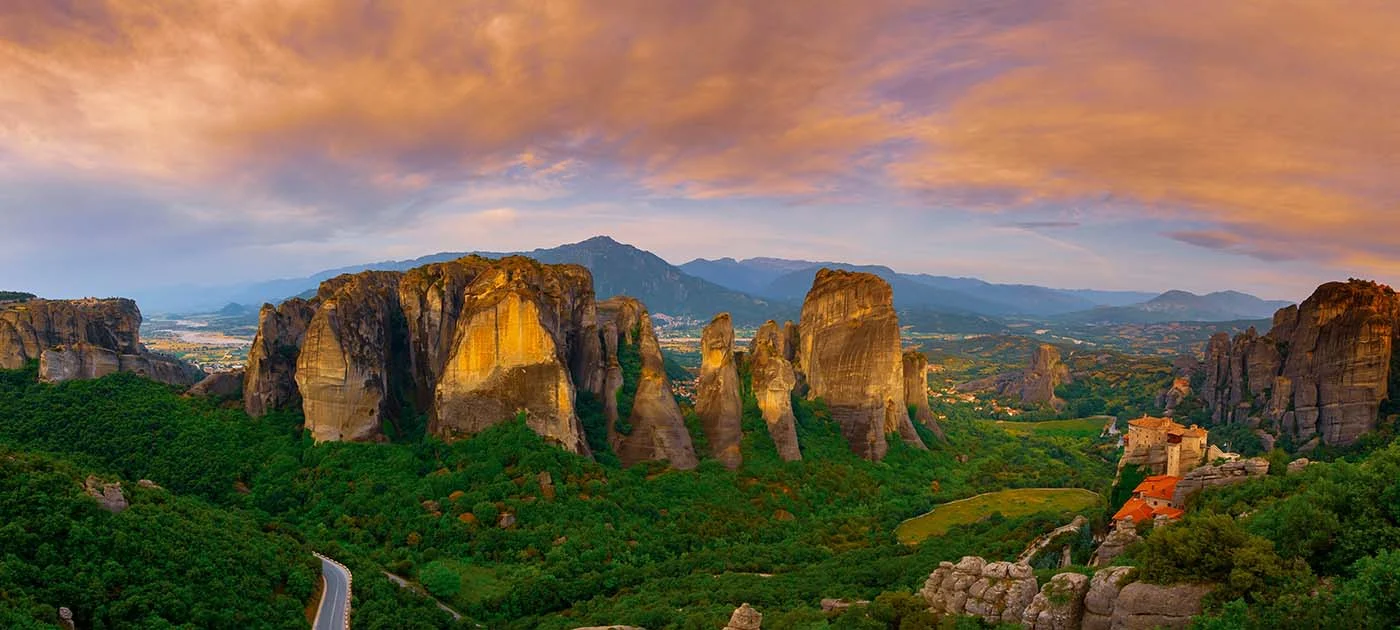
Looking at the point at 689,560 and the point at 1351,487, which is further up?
the point at 1351,487

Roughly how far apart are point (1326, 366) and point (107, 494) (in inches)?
3465

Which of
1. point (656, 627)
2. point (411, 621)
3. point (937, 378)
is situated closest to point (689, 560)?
point (656, 627)

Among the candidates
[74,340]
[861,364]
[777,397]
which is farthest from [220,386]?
[861,364]

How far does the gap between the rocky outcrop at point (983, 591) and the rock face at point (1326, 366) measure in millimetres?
58116

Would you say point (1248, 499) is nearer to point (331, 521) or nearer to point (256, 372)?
point (331, 521)

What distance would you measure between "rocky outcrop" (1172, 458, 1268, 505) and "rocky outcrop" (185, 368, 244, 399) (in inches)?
2453

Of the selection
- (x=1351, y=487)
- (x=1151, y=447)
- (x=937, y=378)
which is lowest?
(x=937, y=378)

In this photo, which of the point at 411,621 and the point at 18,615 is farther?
the point at 411,621

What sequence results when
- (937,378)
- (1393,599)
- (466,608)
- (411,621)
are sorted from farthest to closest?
(937,378) < (466,608) < (411,621) < (1393,599)

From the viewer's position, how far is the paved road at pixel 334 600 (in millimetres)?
29656

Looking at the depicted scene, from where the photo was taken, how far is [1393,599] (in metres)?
13.8

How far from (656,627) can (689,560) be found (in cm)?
1212

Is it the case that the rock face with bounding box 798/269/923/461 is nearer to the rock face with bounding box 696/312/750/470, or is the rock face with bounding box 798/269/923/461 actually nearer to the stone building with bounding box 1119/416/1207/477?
the rock face with bounding box 696/312/750/470

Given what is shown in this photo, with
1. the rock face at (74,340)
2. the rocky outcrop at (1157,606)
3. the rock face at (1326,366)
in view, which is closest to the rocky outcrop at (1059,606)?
the rocky outcrop at (1157,606)
